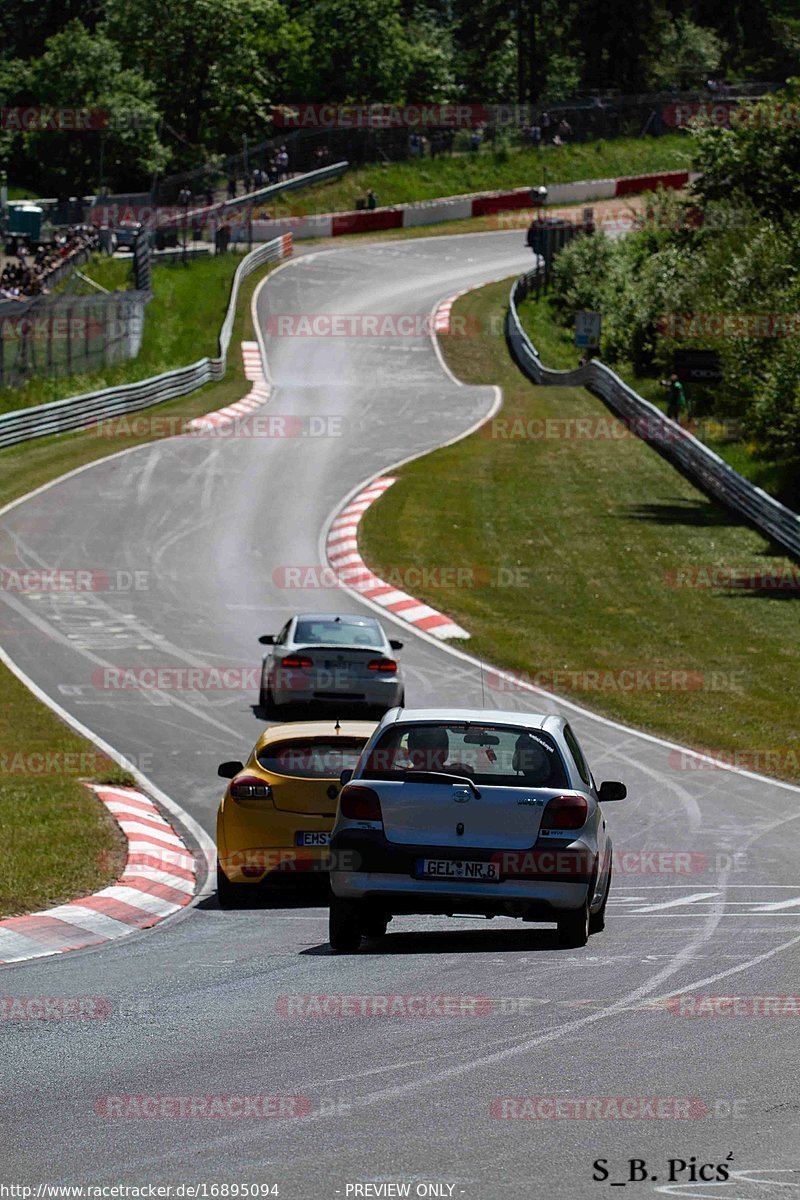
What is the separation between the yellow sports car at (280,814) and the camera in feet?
46.2

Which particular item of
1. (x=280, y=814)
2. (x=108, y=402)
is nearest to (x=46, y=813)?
(x=280, y=814)

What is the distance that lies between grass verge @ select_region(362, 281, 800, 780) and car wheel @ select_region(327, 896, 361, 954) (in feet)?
37.7

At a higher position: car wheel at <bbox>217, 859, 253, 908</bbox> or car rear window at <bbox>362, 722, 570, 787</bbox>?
car rear window at <bbox>362, 722, 570, 787</bbox>

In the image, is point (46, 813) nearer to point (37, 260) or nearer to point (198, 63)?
point (37, 260)

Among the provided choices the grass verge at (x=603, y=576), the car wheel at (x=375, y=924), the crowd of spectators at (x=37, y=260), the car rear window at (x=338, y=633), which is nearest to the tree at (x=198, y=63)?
the crowd of spectators at (x=37, y=260)

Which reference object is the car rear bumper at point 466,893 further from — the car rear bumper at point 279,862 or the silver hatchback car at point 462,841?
the car rear bumper at point 279,862

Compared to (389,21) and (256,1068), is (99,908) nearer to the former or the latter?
(256,1068)

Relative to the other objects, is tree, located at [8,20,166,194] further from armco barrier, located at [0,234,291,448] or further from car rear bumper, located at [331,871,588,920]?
car rear bumper, located at [331,871,588,920]

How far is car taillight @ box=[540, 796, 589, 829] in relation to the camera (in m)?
11.1

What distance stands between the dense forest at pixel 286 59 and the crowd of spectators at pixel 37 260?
10.2 m

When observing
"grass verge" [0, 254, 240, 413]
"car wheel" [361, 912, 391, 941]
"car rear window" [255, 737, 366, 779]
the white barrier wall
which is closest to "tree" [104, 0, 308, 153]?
the white barrier wall

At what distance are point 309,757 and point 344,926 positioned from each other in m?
3.35

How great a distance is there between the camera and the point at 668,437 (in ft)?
168

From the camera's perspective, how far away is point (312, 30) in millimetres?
103562
